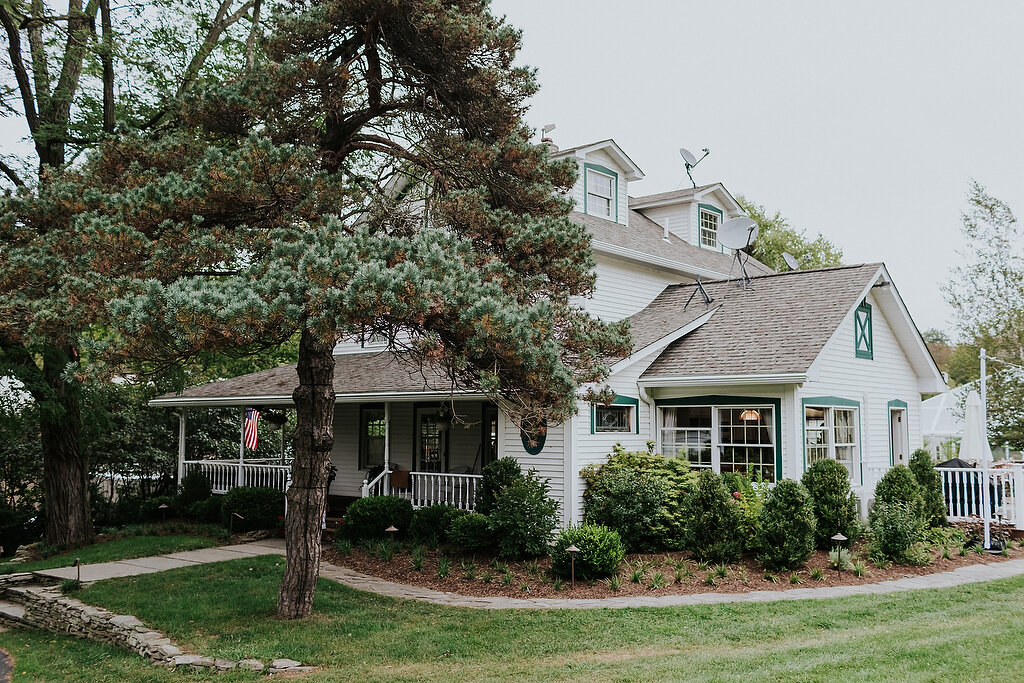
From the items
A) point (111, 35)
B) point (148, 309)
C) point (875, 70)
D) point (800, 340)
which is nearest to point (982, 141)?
point (875, 70)

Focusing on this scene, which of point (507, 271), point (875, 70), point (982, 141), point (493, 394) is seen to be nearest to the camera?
point (493, 394)

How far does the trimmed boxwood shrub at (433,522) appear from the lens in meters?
12.7

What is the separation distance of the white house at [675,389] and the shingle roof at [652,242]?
8 centimetres

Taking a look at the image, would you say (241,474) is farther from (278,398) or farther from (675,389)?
(675,389)

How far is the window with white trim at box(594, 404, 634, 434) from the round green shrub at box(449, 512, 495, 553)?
253 centimetres

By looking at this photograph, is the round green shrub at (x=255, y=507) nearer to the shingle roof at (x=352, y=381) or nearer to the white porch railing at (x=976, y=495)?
the shingle roof at (x=352, y=381)

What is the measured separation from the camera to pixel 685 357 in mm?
14109

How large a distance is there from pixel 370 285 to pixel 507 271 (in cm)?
236

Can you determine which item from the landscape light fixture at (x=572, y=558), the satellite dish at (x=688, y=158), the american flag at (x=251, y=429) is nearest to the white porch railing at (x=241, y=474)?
the american flag at (x=251, y=429)

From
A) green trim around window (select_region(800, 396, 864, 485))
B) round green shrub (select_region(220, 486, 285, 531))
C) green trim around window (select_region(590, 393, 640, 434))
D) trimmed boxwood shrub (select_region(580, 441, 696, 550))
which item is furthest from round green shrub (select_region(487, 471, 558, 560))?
round green shrub (select_region(220, 486, 285, 531))

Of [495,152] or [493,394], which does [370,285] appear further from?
[495,152]

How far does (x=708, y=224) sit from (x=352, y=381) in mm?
11071

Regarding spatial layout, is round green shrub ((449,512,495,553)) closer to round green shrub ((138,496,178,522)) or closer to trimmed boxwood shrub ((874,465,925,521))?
trimmed boxwood shrub ((874,465,925,521))

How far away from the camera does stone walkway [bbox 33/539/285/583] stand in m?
11.9
